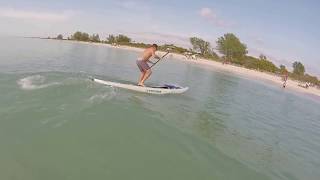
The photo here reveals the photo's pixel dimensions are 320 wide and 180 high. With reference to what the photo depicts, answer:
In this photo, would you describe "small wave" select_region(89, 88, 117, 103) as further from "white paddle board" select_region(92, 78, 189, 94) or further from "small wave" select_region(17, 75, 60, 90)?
"small wave" select_region(17, 75, 60, 90)

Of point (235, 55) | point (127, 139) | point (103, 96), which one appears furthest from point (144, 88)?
point (235, 55)

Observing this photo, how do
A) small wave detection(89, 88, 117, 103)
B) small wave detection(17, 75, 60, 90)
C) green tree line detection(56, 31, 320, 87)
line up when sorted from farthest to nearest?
1. green tree line detection(56, 31, 320, 87)
2. small wave detection(17, 75, 60, 90)
3. small wave detection(89, 88, 117, 103)

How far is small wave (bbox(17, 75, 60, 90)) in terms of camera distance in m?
15.5

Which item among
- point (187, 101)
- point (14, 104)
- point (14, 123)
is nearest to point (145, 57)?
point (187, 101)

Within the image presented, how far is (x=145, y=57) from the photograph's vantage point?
2033 cm

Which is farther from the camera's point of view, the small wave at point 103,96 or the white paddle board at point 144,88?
the white paddle board at point 144,88

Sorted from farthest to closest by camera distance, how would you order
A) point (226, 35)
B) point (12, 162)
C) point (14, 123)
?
point (226, 35), point (14, 123), point (12, 162)

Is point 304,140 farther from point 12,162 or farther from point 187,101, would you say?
point 12,162

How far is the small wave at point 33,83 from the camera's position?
15462 mm

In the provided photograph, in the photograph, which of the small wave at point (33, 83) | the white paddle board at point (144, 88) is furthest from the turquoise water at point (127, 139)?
the white paddle board at point (144, 88)

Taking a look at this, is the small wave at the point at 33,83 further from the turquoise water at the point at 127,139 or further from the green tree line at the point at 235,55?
the green tree line at the point at 235,55

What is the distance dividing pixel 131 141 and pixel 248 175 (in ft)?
11.1

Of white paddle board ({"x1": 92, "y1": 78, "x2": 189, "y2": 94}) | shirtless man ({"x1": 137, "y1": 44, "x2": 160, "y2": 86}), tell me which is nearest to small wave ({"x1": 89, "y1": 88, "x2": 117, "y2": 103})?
white paddle board ({"x1": 92, "y1": 78, "x2": 189, "y2": 94})

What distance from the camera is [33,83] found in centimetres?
1630
